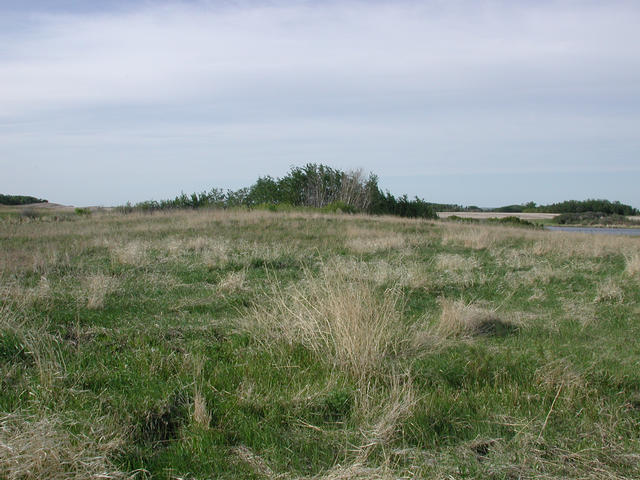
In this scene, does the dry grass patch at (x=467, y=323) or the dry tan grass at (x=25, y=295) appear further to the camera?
the dry tan grass at (x=25, y=295)

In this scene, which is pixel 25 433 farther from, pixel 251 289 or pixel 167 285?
pixel 167 285

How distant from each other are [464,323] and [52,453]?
15.5 feet

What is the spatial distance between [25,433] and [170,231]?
58.1 feet

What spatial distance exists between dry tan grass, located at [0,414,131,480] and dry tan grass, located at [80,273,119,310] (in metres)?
3.91

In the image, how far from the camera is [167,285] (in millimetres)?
9141

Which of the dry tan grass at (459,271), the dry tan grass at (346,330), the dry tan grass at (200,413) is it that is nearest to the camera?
the dry tan grass at (200,413)

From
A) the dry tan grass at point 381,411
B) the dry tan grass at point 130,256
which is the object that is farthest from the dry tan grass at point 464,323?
the dry tan grass at point 130,256

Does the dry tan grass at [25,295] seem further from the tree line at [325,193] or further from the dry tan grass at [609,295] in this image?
the tree line at [325,193]

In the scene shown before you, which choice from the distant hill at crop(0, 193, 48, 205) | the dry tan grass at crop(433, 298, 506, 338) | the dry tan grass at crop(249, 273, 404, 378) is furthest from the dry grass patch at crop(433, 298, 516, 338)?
the distant hill at crop(0, 193, 48, 205)

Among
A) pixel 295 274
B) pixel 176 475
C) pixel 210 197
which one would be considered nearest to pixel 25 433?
pixel 176 475

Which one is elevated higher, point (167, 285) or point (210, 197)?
point (210, 197)

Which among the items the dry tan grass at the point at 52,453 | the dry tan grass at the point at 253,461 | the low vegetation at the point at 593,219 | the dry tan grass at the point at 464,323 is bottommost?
the dry tan grass at the point at 253,461

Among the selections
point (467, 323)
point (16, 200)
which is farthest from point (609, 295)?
point (16, 200)

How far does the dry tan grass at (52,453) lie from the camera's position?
292 centimetres
